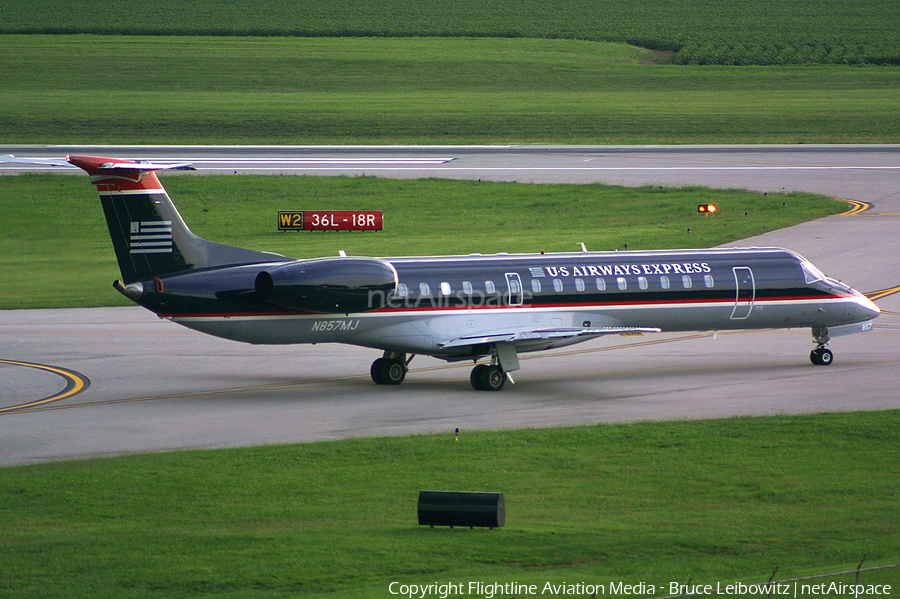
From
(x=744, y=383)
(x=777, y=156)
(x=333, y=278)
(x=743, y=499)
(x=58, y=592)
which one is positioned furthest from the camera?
(x=777, y=156)

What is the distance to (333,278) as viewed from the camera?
29.0 m

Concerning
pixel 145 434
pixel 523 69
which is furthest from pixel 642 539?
pixel 523 69

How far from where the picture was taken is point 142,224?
28.6 meters

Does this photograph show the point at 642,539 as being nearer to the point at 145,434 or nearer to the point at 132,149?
the point at 145,434

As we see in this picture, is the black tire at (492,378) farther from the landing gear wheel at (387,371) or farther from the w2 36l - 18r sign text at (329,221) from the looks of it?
the w2 36l - 18r sign text at (329,221)

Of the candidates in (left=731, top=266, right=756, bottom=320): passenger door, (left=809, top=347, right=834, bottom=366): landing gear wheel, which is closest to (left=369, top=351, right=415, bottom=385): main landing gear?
(left=731, top=266, right=756, bottom=320): passenger door

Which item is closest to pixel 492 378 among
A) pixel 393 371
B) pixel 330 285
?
pixel 393 371

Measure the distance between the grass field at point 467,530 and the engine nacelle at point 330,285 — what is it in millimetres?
4618

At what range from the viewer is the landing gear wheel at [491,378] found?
30500 mm

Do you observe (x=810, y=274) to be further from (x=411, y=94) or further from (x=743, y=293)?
(x=411, y=94)

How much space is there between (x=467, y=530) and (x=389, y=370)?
1413 cm

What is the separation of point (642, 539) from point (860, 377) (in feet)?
54.3

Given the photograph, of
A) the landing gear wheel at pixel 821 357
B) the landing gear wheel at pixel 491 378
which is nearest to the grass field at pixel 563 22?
the landing gear wheel at pixel 821 357

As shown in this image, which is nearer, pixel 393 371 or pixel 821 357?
pixel 393 371
